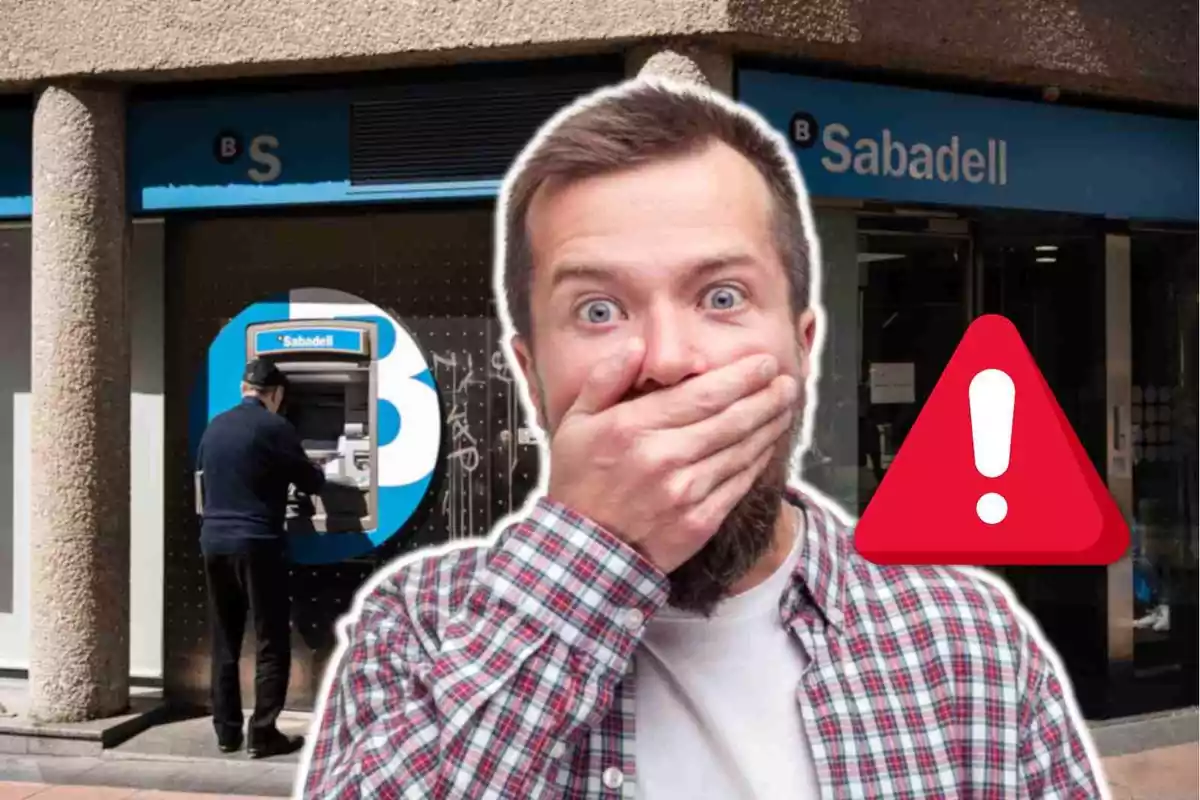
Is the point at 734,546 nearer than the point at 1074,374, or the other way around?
the point at 734,546

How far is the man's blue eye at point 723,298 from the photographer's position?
1103 millimetres

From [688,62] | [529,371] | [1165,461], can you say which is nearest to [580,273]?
[529,371]

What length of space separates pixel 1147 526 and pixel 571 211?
282 inches

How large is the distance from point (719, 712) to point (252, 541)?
5275 millimetres

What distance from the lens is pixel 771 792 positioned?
1.20m

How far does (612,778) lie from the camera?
3.82 feet

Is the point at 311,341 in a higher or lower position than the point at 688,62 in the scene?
lower

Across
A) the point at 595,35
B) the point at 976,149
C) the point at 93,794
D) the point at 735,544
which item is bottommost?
the point at 93,794

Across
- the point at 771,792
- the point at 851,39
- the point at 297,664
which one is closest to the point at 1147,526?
the point at 851,39

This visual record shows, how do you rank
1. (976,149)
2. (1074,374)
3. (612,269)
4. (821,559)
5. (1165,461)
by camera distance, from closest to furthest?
(612,269) → (821,559) → (976,149) → (1074,374) → (1165,461)

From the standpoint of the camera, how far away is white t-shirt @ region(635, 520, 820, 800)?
1.20 metres

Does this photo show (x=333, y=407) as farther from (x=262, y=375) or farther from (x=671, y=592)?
(x=671, y=592)

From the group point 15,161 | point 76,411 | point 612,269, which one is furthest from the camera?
point 15,161

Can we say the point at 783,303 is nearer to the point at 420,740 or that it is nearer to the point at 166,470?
the point at 420,740
